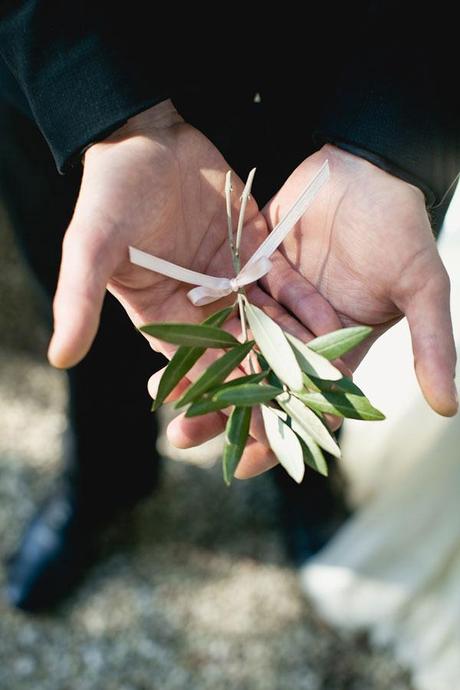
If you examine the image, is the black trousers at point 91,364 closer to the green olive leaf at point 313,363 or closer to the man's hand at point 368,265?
the man's hand at point 368,265

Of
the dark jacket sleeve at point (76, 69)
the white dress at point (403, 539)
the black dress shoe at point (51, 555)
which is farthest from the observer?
the black dress shoe at point (51, 555)

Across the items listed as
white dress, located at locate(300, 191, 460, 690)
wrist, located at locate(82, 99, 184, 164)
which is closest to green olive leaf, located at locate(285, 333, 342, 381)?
wrist, located at locate(82, 99, 184, 164)

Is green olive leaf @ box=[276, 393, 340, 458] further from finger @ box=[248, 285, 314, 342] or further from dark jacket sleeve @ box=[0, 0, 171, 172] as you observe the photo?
dark jacket sleeve @ box=[0, 0, 171, 172]

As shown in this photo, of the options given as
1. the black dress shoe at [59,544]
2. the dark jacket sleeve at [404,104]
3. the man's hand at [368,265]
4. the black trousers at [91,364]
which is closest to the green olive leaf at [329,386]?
the man's hand at [368,265]

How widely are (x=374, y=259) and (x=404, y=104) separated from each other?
221 millimetres

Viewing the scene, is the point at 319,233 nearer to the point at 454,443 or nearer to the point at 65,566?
the point at 454,443

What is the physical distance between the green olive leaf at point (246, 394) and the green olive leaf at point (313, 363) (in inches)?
1.7

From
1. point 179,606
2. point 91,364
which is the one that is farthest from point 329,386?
point 179,606

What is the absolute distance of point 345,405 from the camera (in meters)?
0.86

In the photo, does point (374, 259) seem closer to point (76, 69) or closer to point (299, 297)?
point (299, 297)

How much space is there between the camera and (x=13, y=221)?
1.50m

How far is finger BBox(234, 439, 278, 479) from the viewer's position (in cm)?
101

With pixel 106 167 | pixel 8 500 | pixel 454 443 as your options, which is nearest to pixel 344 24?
pixel 106 167

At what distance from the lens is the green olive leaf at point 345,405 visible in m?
0.85
